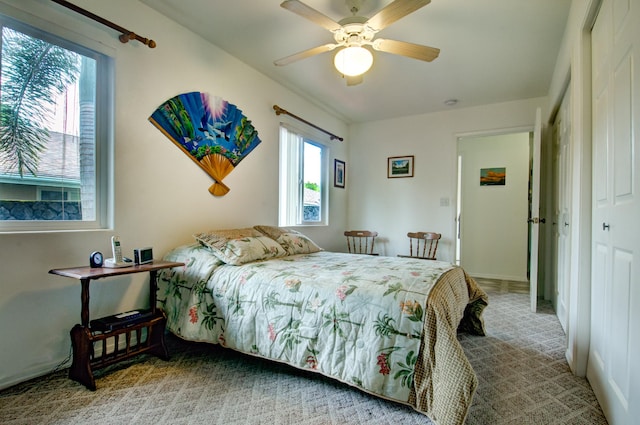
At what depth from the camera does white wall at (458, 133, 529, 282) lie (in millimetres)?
4867

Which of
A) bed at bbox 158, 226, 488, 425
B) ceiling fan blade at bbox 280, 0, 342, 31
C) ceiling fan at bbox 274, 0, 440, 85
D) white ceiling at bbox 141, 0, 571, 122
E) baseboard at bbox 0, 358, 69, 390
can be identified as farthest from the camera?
white ceiling at bbox 141, 0, 571, 122

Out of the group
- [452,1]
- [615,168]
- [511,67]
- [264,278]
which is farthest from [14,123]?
[511,67]

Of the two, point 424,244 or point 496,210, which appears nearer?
point 424,244

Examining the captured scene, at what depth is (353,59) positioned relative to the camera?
221cm

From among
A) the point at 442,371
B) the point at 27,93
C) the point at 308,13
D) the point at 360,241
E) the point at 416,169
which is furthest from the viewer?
the point at 360,241

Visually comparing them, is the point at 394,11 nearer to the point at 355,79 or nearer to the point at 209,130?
the point at 355,79

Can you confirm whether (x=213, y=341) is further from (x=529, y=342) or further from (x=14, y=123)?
(x=529, y=342)

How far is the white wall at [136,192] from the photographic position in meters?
1.73

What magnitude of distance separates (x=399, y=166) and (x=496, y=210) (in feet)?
5.78

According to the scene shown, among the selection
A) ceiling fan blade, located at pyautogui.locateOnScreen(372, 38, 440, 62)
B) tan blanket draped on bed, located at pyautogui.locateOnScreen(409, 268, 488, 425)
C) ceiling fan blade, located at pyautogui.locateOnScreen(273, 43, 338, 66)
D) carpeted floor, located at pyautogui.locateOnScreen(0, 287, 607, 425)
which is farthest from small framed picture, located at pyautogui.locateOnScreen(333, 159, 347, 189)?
tan blanket draped on bed, located at pyautogui.locateOnScreen(409, 268, 488, 425)

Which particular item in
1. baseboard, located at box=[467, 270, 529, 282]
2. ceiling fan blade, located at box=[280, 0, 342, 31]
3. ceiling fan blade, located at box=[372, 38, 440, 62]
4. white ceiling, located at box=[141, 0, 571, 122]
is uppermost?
white ceiling, located at box=[141, 0, 571, 122]

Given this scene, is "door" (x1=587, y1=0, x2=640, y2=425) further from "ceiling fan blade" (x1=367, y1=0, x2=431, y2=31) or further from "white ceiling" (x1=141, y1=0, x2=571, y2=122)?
"ceiling fan blade" (x1=367, y1=0, x2=431, y2=31)

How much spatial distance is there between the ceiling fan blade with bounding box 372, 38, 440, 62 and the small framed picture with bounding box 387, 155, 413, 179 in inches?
96.3

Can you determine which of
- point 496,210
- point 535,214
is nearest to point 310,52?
point 535,214
